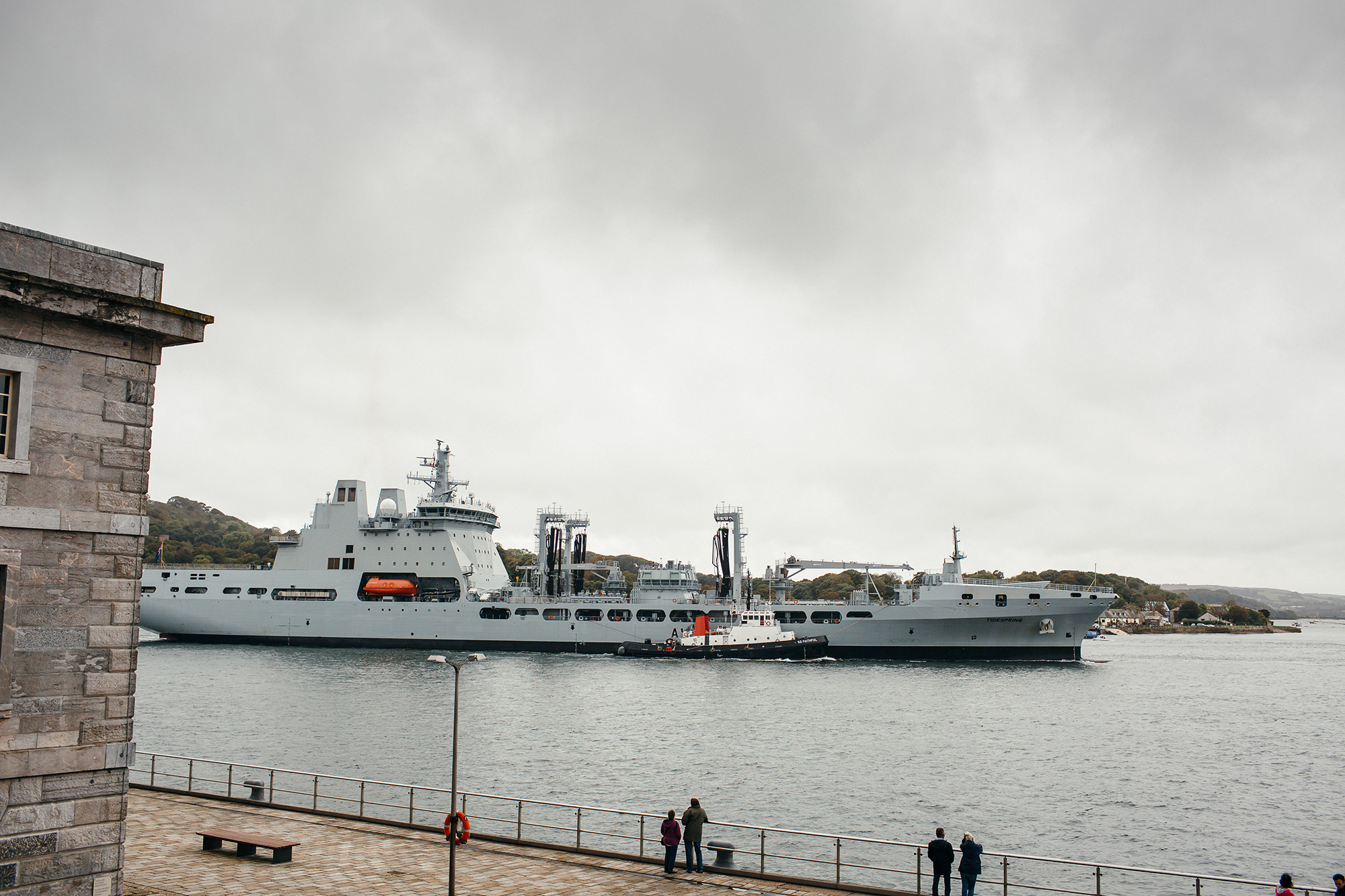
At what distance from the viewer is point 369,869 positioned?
13.0 m

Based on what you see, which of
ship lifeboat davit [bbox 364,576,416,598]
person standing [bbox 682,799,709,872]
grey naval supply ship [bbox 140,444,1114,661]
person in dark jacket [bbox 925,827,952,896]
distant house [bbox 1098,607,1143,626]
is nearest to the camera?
person in dark jacket [bbox 925,827,952,896]

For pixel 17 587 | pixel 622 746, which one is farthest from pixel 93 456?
pixel 622 746

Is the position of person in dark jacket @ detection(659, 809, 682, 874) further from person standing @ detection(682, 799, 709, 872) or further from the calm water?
the calm water

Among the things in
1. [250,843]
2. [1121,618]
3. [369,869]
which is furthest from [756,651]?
[1121,618]

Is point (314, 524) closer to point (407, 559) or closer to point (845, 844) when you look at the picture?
point (407, 559)

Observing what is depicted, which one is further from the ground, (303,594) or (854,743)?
(303,594)

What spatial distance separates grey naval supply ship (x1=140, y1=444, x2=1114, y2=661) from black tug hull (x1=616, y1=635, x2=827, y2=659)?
1474 millimetres

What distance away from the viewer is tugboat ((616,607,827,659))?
5925 centimetres

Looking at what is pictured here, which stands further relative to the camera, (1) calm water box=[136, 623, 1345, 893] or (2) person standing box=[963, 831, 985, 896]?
(1) calm water box=[136, 623, 1345, 893]

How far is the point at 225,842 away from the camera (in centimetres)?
1420

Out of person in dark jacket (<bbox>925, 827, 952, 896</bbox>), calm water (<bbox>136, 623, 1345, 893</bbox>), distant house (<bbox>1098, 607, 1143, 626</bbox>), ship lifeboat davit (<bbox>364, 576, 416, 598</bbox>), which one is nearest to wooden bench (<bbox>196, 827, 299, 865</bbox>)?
person in dark jacket (<bbox>925, 827, 952, 896</bbox>)

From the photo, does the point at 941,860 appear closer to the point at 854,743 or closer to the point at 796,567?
the point at 854,743

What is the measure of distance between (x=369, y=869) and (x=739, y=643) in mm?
48439

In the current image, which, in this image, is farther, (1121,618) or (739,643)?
(1121,618)
